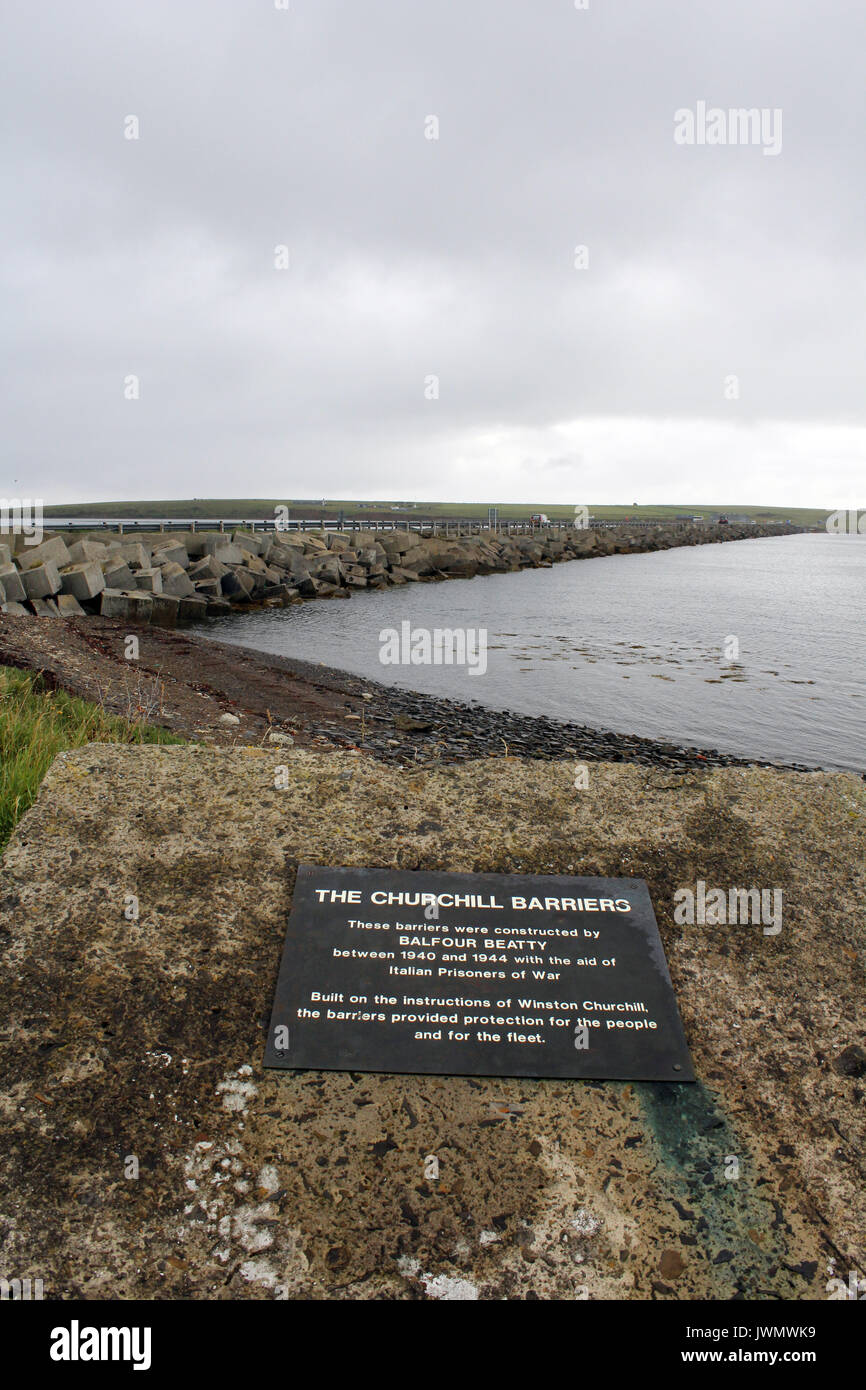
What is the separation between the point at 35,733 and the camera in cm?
552

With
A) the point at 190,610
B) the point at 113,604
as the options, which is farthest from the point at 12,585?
the point at 190,610

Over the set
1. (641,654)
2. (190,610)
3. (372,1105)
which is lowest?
(372,1105)

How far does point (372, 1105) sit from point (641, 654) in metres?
19.5

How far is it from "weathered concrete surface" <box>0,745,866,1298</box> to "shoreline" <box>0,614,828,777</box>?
14.6 feet

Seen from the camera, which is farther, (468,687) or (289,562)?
(289,562)

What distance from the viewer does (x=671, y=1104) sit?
295cm

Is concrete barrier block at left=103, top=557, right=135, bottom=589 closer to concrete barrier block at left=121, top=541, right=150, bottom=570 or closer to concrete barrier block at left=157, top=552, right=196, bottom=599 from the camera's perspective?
concrete barrier block at left=121, top=541, right=150, bottom=570

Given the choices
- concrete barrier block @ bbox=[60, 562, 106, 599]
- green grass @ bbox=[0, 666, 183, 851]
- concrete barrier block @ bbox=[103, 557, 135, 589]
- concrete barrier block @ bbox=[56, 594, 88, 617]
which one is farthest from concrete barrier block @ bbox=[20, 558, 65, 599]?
green grass @ bbox=[0, 666, 183, 851]

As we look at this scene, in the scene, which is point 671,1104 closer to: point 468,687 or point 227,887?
point 227,887

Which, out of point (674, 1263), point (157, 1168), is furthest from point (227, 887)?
point (674, 1263)

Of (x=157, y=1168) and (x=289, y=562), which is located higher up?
(x=289, y=562)

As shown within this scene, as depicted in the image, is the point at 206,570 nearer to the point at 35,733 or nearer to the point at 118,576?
the point at 118,576

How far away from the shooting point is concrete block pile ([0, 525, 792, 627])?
2038 centimetres
